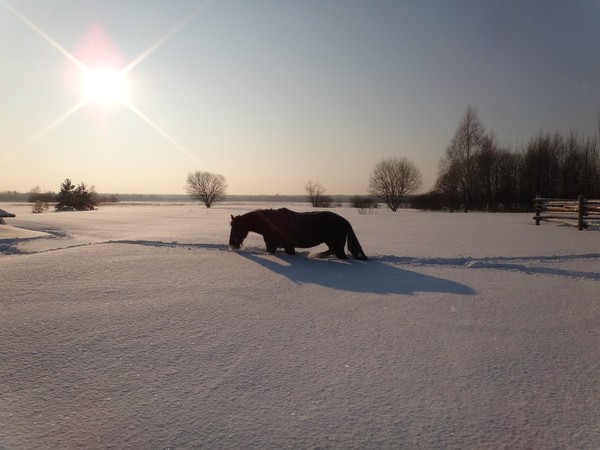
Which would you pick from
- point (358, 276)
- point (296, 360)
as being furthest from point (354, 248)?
point (296, 360)

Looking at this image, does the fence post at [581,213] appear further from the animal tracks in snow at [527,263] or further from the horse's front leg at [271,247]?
the horse's front leg at [271,247]

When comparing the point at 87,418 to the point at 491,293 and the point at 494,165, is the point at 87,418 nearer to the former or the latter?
the point at 491,293

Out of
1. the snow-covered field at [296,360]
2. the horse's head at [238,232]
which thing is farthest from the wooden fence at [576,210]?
the horse's head at [238,232]

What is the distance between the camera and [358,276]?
5941mm

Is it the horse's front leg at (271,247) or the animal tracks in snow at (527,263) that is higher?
the horse's front leg at (271,247)

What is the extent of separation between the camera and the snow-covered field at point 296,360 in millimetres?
1976

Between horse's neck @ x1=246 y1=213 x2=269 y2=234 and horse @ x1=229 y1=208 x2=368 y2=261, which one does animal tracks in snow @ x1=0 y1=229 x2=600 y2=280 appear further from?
horse's neck @ x1=246 y1=213 x2=269 y2=234

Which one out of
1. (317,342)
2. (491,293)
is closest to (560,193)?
(491,293)

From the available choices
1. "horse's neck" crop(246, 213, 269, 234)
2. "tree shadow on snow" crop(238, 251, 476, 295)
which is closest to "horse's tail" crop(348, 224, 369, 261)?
"tree shadow on snow" crop(238, 251, 476, 295)

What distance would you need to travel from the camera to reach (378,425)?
6.60 ft

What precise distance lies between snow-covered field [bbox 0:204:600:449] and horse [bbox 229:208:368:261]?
177 centimetres

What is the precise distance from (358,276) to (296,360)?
3.30 m

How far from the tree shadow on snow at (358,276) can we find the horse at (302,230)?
0.34 meters

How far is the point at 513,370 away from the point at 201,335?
101 inches
